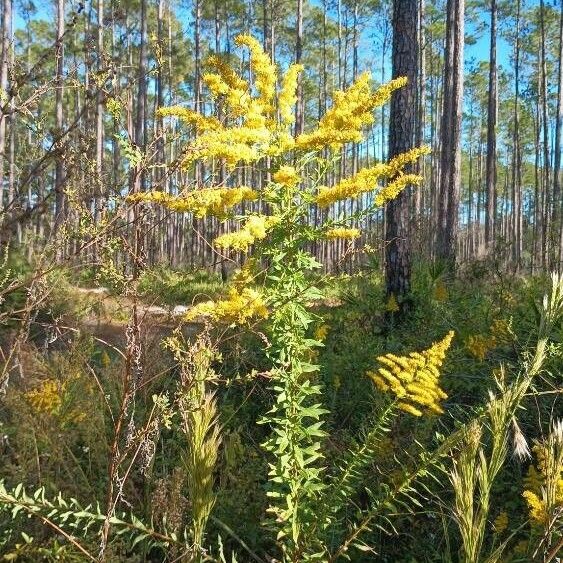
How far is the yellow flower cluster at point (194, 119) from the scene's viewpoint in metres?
2.29

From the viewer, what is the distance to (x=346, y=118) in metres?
2.26

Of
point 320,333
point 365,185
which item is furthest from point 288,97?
point 320,333

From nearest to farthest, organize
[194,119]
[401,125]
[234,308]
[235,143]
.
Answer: [234,308], [235,143], [194,119], [401,125]

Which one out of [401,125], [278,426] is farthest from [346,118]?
[401,125]

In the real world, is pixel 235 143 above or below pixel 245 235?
above

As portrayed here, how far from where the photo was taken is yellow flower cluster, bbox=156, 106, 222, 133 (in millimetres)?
2285

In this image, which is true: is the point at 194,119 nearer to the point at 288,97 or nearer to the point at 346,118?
the point at 288,97

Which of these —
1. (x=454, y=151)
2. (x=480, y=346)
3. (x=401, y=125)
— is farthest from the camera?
(x=454, y=151)

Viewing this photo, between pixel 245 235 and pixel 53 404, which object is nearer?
pixel 245 235

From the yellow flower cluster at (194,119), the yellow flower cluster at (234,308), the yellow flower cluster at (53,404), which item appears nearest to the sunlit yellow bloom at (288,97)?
the yellow flower cluster at (194,119)

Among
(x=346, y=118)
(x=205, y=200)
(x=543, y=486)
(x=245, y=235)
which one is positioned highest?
(x=346, y=118)

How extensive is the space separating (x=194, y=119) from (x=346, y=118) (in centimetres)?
67

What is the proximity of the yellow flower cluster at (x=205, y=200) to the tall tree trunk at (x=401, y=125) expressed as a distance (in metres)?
3.59

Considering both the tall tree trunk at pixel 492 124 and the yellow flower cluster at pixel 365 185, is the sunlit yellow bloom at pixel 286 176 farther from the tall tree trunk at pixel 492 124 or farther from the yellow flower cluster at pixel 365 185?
the tall tree trunk at pixel 492 124
